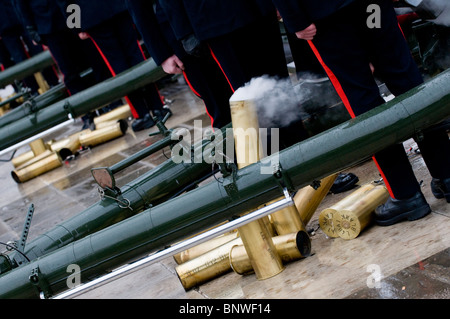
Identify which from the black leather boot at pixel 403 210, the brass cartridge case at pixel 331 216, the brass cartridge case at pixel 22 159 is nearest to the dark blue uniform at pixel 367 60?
the black leather boot at pixel 403 210

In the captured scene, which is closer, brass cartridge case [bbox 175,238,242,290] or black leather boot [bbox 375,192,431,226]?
black leather boot [bbox 375,192,431,226]

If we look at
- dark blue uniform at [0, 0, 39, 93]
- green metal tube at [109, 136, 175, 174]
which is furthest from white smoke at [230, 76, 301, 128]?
dark blue uniform at [0, 0, 39, 93]

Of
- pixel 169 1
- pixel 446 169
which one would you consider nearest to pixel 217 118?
pixel 169 1

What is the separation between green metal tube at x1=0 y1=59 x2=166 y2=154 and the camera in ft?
23.5

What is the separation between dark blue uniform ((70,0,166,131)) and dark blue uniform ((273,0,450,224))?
4.14m

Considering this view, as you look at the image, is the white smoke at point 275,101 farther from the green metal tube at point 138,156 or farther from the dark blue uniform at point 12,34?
the dark blue uniform at point 12,34

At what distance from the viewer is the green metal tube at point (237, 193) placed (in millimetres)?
3416

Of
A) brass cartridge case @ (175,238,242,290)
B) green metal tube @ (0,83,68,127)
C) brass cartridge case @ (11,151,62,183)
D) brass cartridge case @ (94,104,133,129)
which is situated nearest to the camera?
brass cartridge case @ (175,238,242,290)

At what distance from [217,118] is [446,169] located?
6.28ft

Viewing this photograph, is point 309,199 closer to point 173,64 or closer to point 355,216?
point 355,216

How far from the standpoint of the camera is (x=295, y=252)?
3688 mm

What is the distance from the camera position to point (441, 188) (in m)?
3.74

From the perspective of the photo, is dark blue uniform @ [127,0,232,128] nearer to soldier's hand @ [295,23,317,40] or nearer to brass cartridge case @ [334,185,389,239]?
soldier's hand @ [295,23,317,40]

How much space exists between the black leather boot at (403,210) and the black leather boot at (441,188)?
128 mm
